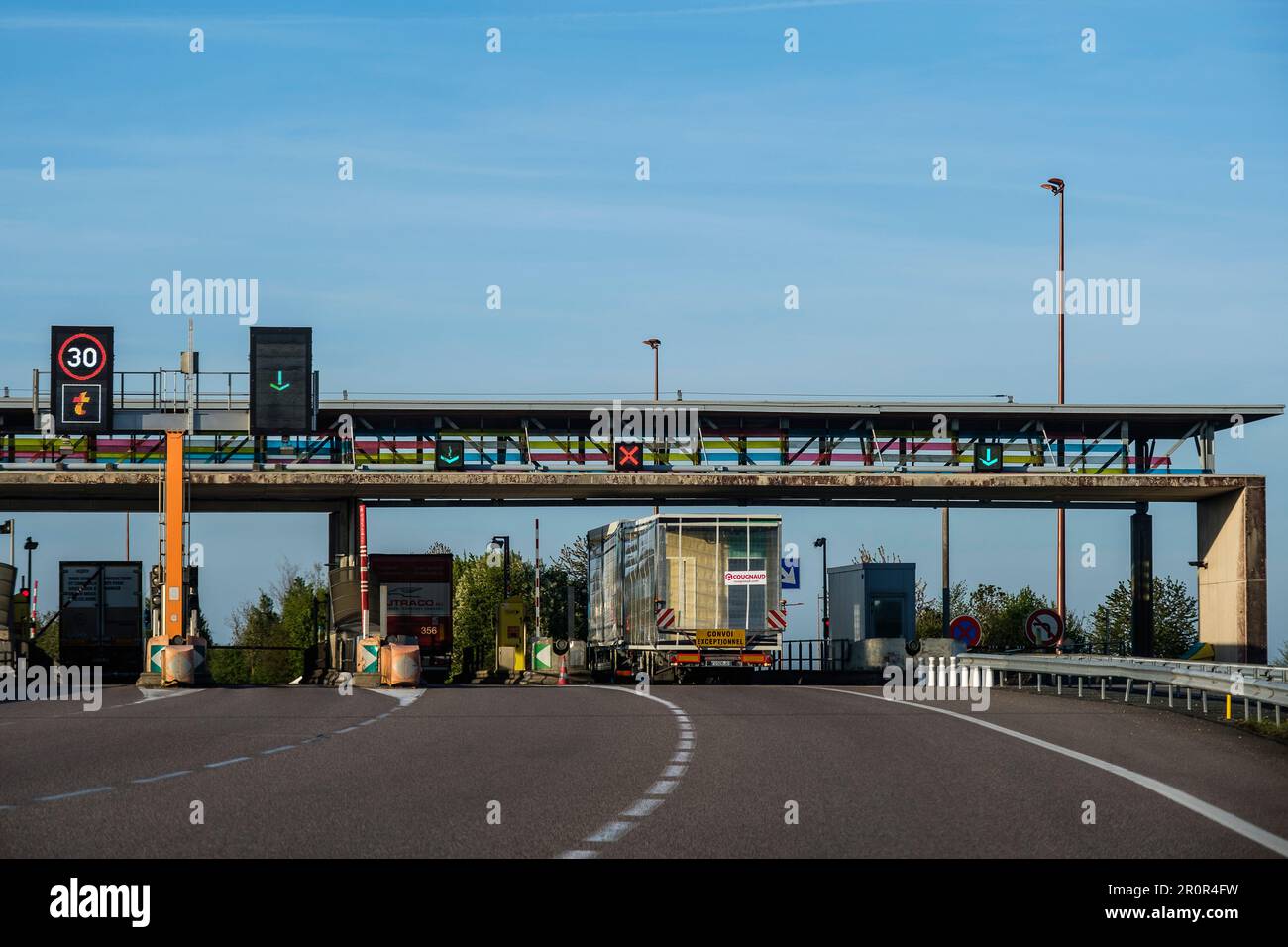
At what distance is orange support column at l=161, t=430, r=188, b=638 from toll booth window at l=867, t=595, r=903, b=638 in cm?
1694

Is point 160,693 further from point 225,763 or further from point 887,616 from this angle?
point 887,616

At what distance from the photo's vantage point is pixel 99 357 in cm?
4003

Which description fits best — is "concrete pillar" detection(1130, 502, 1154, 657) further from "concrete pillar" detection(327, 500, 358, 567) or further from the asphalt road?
the asphalt road

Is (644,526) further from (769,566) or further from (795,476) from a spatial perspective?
(795,476)

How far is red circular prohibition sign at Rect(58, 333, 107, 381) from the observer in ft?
131

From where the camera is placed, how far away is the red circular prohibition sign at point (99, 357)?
39.9 m

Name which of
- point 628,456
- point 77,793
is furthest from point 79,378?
point 77,793
